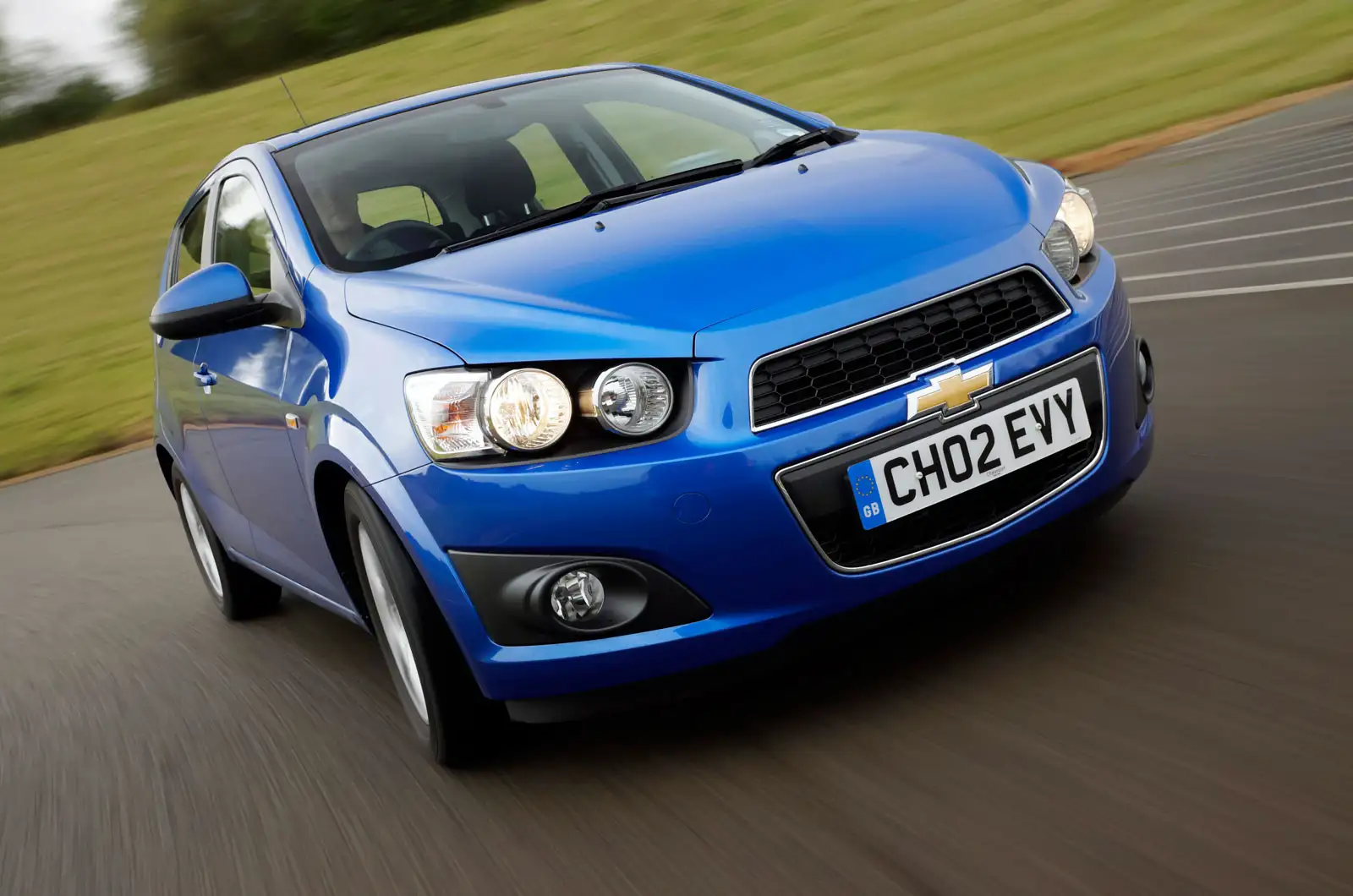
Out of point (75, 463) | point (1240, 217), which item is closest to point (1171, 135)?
point (1240, 217)

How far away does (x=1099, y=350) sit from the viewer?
3170 mm

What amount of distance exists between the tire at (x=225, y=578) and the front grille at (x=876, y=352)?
3.01 metres

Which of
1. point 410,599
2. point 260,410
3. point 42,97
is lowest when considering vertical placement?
point 42,97

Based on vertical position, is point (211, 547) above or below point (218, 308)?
below

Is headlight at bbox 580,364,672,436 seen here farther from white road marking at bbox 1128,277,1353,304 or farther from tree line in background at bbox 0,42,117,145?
tree line in background at bbox 0,42,117,145

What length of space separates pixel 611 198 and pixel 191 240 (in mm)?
2118

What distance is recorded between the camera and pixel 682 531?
111 inches

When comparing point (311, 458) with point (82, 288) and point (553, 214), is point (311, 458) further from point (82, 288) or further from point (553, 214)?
point (82, 288)

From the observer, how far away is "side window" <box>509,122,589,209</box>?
4.13 meters

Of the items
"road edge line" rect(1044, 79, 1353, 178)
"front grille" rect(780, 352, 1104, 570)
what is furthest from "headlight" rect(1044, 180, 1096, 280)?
"road edge line" rect(1044, 79, 1353, 178)

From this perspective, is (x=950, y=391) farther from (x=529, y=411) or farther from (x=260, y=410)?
(x=260, y=410)

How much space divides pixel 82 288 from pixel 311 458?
2160 cm

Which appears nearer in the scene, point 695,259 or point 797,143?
point 695,259

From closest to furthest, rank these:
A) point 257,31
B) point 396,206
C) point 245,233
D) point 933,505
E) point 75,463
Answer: point 933,505 → point 396,206 → point 245,233 → point 75,463 → point 257,31
